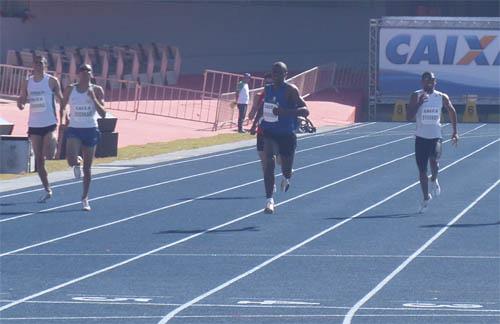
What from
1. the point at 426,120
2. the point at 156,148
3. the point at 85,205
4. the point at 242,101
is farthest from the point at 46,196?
the point at 242,101

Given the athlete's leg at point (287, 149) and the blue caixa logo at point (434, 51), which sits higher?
the athlete's leg at point (287, 149)

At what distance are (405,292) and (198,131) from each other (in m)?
24.8

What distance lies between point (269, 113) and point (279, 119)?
0.55 ft

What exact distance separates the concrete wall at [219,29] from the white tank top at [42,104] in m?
31.0

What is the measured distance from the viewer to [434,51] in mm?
44656

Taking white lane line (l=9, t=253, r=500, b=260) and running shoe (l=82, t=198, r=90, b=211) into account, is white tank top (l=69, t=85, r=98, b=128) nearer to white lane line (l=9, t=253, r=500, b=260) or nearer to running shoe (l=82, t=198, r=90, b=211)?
running shoe (l=82, t=198, r=90, b=211)

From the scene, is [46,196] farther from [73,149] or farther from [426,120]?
[426,120]

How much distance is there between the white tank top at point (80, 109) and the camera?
15.7 meters

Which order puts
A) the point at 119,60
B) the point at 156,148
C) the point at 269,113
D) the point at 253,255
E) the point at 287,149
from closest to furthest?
the point at 253,255 → the point at 269,113 → the point at 287,149 → the point at 156,148 → the point at 119,60

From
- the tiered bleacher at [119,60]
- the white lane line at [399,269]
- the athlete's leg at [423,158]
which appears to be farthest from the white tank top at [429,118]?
the tiered bleacher at [119,60]

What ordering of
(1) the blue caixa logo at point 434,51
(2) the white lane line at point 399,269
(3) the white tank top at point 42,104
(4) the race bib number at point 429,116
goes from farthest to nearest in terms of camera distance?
(1) the blue caixa logo at point 434,51 < (3) the white tank top at point 42,104 < (4) the race bib number at point 429,116 < (2) the white lane line at point 399,269

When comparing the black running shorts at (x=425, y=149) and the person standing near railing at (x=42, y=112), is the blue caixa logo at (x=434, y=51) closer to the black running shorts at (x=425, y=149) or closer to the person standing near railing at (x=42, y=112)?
the black running shorts at (x=425, y=149)

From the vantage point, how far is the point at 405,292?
10305 millimetres

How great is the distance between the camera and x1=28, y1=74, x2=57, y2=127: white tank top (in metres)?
16.1
